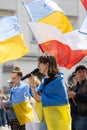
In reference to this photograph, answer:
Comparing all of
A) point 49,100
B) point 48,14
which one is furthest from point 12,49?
point 49,100

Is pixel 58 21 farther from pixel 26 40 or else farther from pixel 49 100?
pixel 26 40


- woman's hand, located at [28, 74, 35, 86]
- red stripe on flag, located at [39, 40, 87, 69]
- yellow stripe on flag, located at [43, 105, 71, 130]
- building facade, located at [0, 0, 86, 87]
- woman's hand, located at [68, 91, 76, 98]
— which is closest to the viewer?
yellow stripe on flag, located at [43, 105, 71, 130]

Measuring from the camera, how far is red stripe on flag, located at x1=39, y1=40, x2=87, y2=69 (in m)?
7.42

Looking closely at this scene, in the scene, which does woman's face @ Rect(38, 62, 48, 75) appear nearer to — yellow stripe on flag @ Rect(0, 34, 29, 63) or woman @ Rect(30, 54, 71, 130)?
woman @ Rect(30, 54, 71, 130)

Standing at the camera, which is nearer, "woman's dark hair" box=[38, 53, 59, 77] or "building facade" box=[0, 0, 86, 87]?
"woman's dark hair" box=[38, 53, 59, 77]

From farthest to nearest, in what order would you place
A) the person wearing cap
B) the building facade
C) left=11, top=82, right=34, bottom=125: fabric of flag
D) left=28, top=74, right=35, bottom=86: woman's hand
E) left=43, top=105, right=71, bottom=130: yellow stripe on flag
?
1. the building facade
2. left=11, top=82, right=34, bottom=125: fabric of flag
3. the person wearing cap
4. left=28, top=74, right=35, bottom=86: woman's hand
5. left=43, top=105, right=71, bottom=130: yellow stripe on flag

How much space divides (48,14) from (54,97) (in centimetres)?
290

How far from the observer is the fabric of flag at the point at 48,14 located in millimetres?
8164

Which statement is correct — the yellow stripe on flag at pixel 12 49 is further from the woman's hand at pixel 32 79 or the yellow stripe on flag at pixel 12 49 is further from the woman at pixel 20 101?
the woman's hand at pixel 32 79

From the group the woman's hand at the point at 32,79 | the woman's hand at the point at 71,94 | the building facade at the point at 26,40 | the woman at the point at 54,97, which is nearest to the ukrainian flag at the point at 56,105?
the woman at the point at 54,97

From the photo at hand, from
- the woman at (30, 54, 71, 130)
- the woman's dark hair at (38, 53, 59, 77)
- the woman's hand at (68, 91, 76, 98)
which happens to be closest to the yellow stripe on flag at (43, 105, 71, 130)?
the woman at (30, 54, 71, 130)

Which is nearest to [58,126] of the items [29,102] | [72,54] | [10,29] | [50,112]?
[50,112]

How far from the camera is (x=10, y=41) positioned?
26.9 ft

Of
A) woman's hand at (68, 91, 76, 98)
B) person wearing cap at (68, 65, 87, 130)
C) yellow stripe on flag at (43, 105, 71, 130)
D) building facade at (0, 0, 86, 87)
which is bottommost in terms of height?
building facade at (0, 0, 86, 87)
